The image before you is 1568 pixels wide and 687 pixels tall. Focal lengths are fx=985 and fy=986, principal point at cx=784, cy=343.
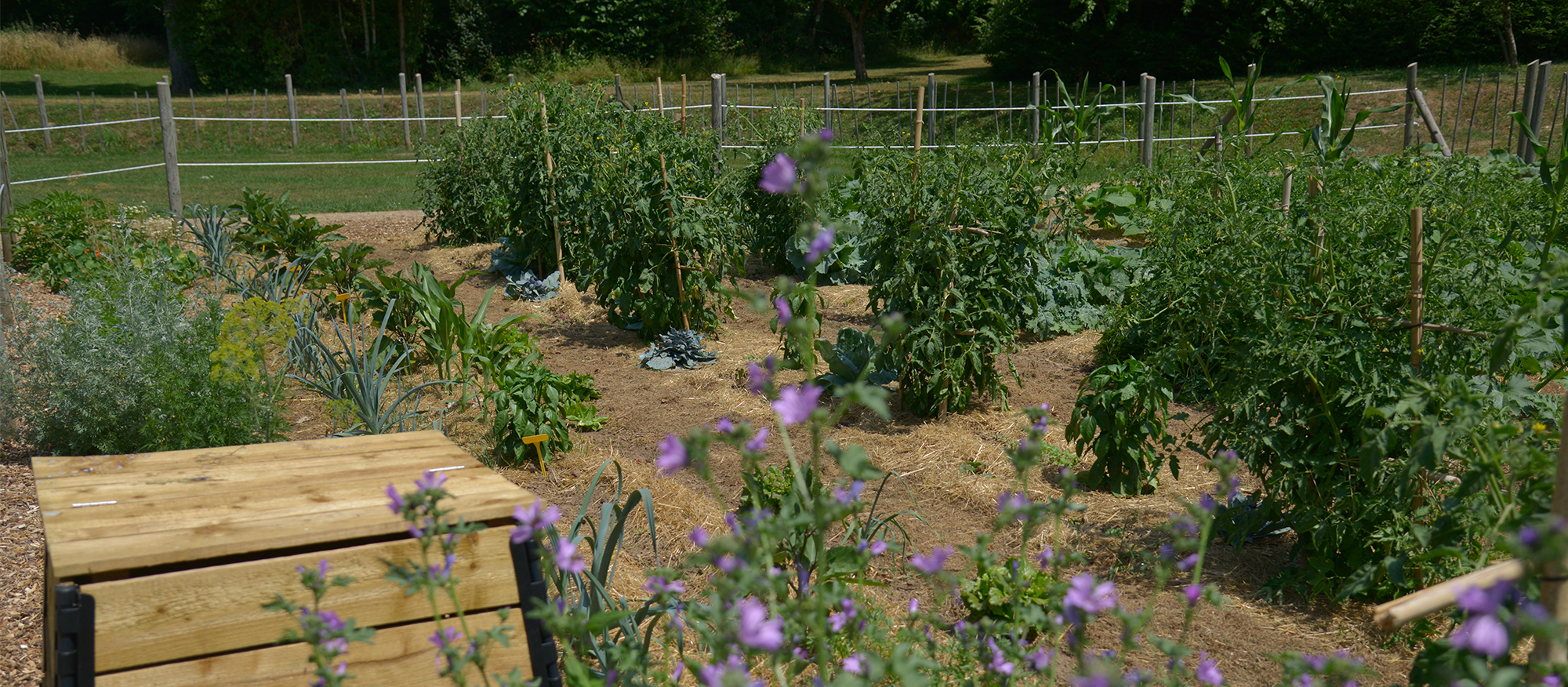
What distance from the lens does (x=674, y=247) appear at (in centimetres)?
Answer: 557

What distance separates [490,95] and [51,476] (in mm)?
19322

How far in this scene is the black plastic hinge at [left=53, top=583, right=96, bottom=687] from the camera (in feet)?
4.93

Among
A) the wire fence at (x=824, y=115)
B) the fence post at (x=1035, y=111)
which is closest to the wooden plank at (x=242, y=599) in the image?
the fence post at (x=1035, y=111)

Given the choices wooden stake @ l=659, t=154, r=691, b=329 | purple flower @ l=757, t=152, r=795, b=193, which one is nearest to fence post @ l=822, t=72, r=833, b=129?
wooden stake @ l=659, t=154, r=691, b=329

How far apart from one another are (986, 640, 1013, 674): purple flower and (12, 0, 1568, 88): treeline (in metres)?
17.8

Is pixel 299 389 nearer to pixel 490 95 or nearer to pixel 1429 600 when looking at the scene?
pixel 1429 600

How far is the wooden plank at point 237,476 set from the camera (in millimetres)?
1996

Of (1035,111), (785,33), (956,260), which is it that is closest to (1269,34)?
(1035,111)

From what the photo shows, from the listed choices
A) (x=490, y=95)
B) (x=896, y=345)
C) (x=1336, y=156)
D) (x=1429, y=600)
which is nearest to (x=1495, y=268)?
(x=1336, y=156)

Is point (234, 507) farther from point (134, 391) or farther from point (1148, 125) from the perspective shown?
point (1148, 125)

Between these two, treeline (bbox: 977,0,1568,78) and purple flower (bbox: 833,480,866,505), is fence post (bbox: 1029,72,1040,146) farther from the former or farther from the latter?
treeline (bbox: 977,0,1568,78)

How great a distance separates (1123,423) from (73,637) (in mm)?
2905

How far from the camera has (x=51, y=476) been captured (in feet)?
7.01

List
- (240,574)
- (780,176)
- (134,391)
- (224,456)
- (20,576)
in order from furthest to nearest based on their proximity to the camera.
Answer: (134,391) < (20,576) < (224,456) < (240,574) < (780,176)
